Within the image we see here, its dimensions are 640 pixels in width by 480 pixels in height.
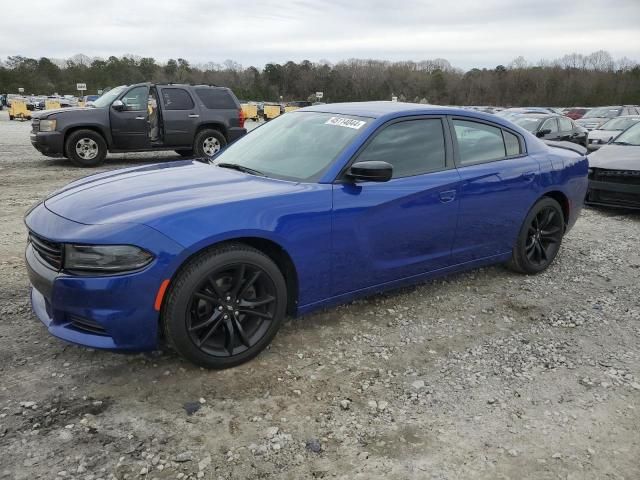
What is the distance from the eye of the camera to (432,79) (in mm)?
96562

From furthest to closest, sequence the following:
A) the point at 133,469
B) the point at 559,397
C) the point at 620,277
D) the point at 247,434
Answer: the point at 620,277 < the point at 559,397 < the point at 247,434 < the point at 133,469

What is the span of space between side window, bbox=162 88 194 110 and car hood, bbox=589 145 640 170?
8.34m

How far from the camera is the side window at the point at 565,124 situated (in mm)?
14177

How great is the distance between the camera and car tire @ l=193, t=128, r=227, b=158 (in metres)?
12.1

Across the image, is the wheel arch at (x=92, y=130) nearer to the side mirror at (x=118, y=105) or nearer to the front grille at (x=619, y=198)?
the side mirror at (x=118, y=105)

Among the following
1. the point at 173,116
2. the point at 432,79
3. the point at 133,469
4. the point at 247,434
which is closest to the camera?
the point at 133,469

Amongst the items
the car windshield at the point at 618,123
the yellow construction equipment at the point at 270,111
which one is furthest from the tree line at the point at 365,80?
the car windshield at the point at 618,123

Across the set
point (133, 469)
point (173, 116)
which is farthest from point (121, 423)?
point (173, 116)

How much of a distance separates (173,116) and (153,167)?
828cm

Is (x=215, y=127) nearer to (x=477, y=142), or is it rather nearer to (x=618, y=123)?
(x=477, y=142)

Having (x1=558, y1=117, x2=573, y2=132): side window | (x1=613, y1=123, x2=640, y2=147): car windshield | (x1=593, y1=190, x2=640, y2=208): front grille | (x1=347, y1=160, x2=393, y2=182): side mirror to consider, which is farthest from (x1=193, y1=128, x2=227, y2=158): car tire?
(x1=347, y1=160, x2=393, y2=182): side mirror

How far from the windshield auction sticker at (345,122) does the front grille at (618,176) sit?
17.9 ft

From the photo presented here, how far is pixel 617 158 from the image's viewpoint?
25.6 ft

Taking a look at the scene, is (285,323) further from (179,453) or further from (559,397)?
(559,397)
